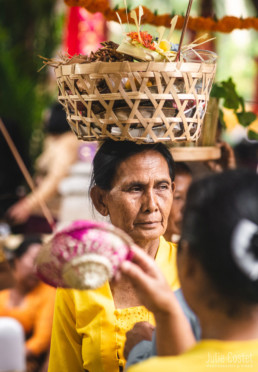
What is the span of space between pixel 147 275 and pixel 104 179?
591 mm

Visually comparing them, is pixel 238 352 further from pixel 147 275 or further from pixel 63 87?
pixel 63 87

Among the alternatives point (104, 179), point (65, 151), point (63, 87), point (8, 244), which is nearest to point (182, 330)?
point (104, 179)

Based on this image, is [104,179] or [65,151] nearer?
[104,179]

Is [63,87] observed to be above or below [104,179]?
above

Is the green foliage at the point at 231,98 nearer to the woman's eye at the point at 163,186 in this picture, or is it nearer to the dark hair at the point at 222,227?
the woman's eye at the point at 163,186

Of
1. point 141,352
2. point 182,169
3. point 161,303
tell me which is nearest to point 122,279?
point 141,352

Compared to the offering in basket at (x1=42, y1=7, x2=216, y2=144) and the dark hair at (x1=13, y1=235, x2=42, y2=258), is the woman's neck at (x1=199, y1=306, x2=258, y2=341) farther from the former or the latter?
the dark hair at (x1=13, y1=235, x2=42, y2=258)

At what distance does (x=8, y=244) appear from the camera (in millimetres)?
3826

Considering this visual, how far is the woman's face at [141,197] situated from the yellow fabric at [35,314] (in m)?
1.96

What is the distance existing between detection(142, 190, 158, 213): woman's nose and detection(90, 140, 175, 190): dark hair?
126mm

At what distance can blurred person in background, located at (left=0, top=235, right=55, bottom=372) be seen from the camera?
10.5 ft

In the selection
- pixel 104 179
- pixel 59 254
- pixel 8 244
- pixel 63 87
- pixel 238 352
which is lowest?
pixel 8 244

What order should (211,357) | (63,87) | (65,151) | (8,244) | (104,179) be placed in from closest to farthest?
(211,357)
(63,87)
(104,179)
(8,244)
(65,151)

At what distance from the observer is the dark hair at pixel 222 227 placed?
0.94m
